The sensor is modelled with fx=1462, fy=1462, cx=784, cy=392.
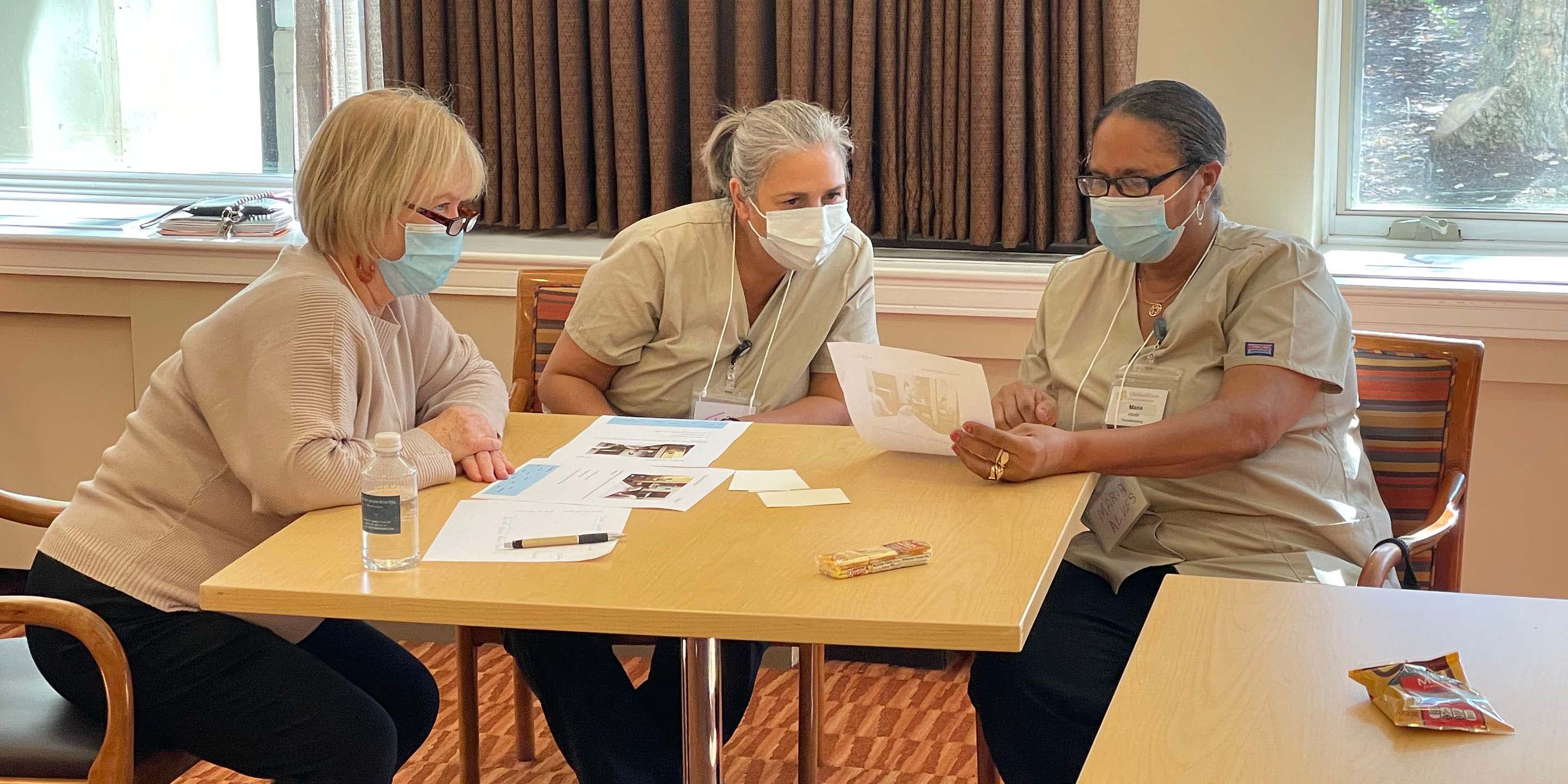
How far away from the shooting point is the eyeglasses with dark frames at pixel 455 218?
6.81 ft

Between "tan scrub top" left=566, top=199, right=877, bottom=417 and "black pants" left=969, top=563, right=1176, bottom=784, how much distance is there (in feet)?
2.26

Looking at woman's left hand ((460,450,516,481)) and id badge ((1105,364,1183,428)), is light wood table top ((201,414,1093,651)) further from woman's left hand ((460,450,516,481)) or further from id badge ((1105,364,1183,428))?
id badge ((1105,364,1183,428))

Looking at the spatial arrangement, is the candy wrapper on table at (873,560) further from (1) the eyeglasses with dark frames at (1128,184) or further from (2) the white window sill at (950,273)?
(2) the white window sill at (950,273)

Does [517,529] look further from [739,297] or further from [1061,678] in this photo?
[739,297]

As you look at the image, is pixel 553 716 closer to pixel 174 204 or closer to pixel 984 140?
pixel 984 140

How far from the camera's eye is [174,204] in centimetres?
412

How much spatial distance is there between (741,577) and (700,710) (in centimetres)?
38

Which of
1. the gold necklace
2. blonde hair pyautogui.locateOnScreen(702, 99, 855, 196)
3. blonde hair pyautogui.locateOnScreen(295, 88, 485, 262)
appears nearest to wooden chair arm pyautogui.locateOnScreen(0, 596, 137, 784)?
blonde hair pyautogui.locateOnScreen(295, 88, 485, 262)

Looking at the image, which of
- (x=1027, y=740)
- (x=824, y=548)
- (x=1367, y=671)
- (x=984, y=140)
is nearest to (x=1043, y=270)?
(x=984, y=140)

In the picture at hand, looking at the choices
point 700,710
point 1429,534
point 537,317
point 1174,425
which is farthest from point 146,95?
point 1429,534

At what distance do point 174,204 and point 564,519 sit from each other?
110 inches

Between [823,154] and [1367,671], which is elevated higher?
[823,154]

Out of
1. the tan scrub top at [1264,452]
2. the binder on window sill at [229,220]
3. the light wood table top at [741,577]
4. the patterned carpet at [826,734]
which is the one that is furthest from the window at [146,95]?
the tan scrub top at [1264,452]

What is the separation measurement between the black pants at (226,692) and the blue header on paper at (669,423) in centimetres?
64
